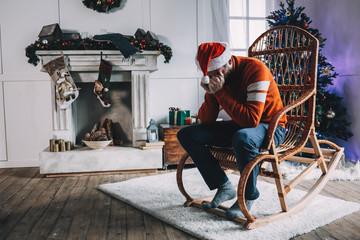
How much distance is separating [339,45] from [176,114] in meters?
1.88

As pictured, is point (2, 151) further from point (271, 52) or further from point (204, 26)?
point (271, 52)

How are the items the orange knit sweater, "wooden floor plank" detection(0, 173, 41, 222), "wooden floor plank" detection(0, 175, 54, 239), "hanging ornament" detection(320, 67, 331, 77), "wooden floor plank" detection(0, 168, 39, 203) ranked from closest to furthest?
the orange knit sweater
"wooden floor plank" detection(0, 175, 54, 239)
"wooden floor plank" detection(0, 173, 41, 222)
"wooden floor plank" detection(0, 168, 39, 203)
"hanging ornament" detection(320, 67, 331, 77)

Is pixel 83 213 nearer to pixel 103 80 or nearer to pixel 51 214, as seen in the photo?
pixel 51 214

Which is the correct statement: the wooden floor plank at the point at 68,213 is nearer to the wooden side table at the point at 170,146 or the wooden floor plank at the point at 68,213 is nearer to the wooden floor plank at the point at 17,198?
the wooden floor plank at the point at 17,198

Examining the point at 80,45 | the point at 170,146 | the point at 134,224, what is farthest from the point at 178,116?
the point at 134,224

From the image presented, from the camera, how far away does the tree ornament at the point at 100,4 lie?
130 inches

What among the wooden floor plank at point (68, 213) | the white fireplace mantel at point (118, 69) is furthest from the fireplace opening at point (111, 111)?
the wooden floor plank at point (68, 213)

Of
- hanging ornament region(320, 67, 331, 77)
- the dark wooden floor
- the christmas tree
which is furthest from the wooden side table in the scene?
hanging ornament region(320, 67, 331, 77)

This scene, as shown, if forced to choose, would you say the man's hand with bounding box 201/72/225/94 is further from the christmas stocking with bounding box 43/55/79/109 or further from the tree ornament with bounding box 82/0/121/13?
the tree ornament with bounding box 82/0/121/13

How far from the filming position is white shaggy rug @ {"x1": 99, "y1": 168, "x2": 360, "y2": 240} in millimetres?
1578

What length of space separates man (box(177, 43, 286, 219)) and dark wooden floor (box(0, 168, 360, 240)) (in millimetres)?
365

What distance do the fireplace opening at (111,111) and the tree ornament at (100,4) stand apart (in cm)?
77

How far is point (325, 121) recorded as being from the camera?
10.5 ft

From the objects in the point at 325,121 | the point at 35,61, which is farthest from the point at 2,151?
the point at 325,121
